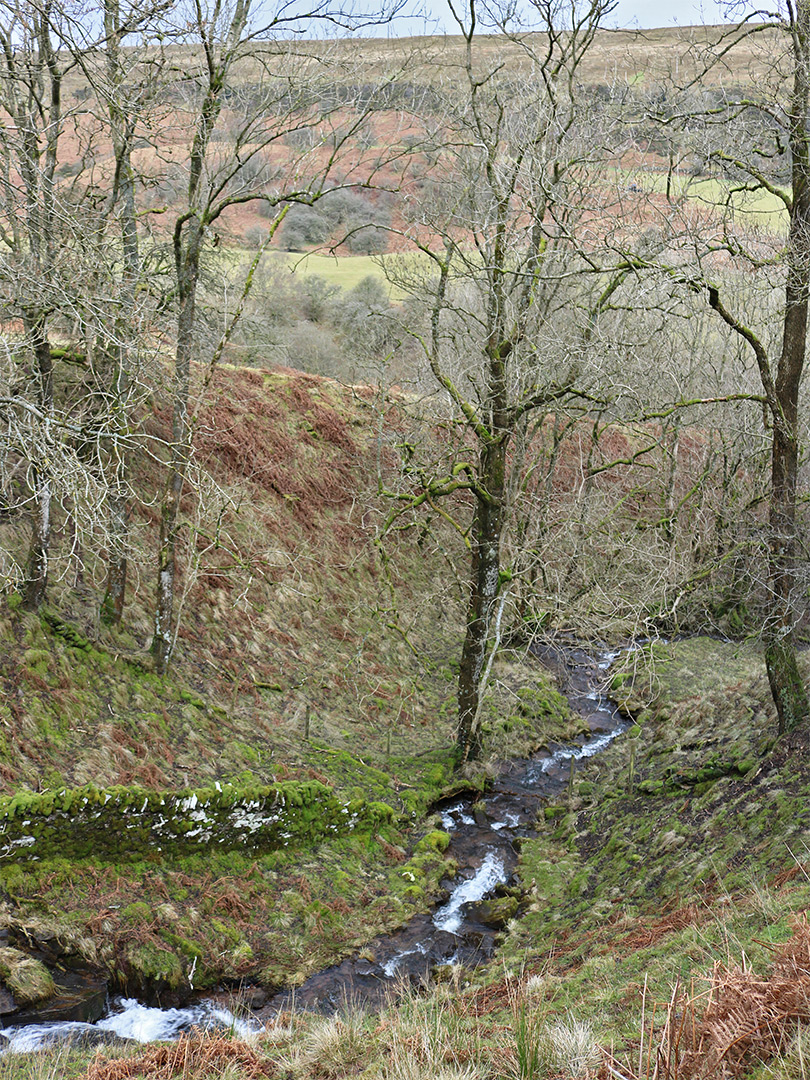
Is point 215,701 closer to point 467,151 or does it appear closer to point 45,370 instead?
point 45,370

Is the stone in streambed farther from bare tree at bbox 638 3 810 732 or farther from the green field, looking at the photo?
the green field

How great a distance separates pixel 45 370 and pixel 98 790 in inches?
186

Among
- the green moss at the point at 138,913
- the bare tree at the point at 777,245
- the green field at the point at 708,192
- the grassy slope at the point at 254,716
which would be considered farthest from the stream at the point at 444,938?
the green field at the point at 708,192

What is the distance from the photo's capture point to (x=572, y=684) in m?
15.6

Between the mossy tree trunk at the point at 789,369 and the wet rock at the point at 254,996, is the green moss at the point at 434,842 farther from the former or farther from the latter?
the mossy tree trunk at the point at 789,369

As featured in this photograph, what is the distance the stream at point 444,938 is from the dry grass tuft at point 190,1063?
1.15 feet

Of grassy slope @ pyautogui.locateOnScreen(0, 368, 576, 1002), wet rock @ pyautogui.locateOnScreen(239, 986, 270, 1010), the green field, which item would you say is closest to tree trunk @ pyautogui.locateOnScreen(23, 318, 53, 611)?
grassy slope @ pyautogui.locateOnScreen(0, 368, 576, 1002)

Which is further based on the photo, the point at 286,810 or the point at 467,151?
the point at 467,151

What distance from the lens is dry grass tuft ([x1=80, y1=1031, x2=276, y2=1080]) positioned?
3855mm

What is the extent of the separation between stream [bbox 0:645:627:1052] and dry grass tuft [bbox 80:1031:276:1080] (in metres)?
0.35

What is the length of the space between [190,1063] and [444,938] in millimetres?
3885

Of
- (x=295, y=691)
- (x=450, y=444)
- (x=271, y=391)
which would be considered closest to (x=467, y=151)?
(x=450, y=444)

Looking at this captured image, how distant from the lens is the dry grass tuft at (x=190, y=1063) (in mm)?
3855

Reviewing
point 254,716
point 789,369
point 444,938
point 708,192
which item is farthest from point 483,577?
point 708,192
